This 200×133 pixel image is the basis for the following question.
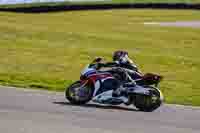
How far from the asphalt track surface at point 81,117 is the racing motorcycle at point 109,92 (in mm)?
165

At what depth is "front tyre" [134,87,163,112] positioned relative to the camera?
14.6 meters

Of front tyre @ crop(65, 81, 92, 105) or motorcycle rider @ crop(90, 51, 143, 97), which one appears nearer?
motorcycle rider @ crop(90, 51, 143, 97)

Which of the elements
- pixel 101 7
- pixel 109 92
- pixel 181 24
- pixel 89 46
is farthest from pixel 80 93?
pixel 101 7

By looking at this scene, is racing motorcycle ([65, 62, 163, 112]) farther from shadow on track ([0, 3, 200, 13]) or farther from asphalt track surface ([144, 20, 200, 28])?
shadow on track ([0, 3, 200, 13])

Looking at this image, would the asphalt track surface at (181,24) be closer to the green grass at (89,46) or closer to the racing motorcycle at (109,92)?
the green grass at (89,46)

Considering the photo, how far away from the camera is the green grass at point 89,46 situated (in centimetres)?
2069

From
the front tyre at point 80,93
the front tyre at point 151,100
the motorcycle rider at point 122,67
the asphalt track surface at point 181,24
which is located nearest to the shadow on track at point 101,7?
the asphalt track surface at point 181,24

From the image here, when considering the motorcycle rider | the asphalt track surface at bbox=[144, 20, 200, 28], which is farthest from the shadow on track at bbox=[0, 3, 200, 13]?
the motorcycle rider

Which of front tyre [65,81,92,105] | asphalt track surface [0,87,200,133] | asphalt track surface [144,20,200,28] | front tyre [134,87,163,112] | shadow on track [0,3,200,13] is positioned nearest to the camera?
asphalt track surface [0,87,200,133]

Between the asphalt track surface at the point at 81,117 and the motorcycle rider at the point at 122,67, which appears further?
the motorcycle rider at the point at 122,67

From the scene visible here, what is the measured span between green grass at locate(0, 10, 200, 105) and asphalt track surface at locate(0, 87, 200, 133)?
2687 mm

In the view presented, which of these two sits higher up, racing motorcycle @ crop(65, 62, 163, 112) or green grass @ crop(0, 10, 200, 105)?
racing motorcycle @ crop(65, 62, 163, 112)

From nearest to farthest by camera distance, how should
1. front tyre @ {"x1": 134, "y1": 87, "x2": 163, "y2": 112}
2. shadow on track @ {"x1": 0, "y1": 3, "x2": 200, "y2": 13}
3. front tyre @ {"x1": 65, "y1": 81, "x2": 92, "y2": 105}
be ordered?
front tyre @ {"x1": 134, "y1": 87, "x2": 163, "y2": 112} < front tyre @ {"x1": 65, "y1": 81, "x2": 92, "y2": 105} < shadow on track @ {"x1": 0, "y1": 3, "x2": 200, "y2": 13}

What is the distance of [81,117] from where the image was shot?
12883 mm
